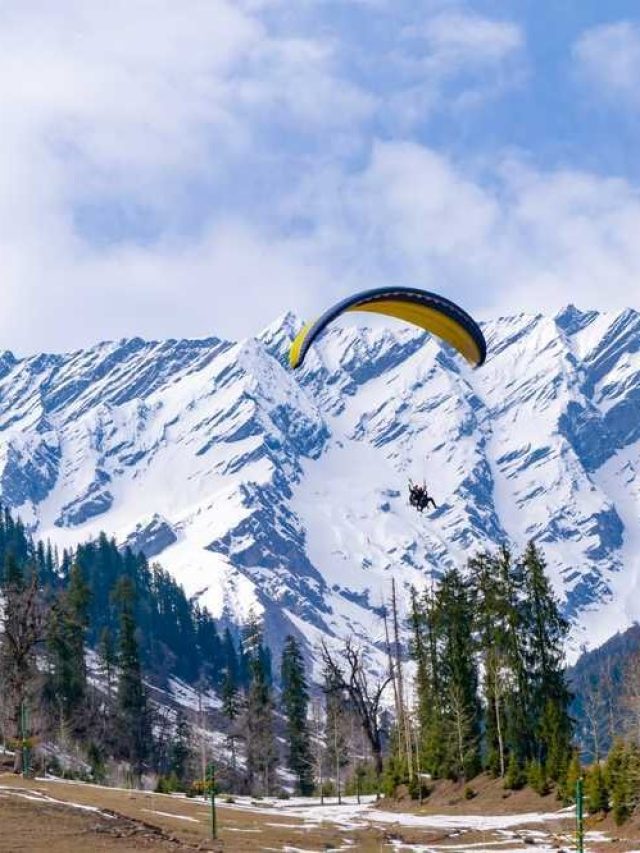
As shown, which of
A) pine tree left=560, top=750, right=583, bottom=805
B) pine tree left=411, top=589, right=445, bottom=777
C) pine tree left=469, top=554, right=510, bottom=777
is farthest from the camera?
pine tree left=411, top=589, right=445, bottom=777

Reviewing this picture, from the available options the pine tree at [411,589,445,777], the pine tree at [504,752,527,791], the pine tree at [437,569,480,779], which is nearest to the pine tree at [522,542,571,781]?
the pine tree at [504,752,527,791]

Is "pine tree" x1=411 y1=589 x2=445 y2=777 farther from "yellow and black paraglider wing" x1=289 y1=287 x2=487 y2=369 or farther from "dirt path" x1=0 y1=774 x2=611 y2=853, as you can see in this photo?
"yellow and black paraglider wing" x1=289 y1=287 x2=487 y2=369

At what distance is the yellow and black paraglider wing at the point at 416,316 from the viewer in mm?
44656

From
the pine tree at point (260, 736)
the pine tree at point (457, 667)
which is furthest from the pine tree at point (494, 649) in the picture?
the pine tree at point (260, 736)

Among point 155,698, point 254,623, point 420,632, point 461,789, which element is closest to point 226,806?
point 461,789

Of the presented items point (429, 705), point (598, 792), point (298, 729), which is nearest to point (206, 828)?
point (598, 792)

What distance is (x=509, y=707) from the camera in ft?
238

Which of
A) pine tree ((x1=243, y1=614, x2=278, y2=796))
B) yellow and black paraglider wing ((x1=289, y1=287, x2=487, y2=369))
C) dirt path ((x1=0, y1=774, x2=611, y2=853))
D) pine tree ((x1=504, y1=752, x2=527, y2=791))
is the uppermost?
yellow and black paraglider wing ((x1=289, y1=287, x2=487, y2=369))

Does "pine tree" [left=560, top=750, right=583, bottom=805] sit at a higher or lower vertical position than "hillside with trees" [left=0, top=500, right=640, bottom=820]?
lower

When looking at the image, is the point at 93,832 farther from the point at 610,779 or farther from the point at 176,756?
the point at 176,756

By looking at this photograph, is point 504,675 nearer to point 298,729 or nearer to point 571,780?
point 571,780

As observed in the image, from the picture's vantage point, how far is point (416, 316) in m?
48.3

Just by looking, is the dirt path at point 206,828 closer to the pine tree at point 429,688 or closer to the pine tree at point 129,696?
the pine tree at point 429,688

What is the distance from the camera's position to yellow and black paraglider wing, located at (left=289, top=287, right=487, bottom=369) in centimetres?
4466
